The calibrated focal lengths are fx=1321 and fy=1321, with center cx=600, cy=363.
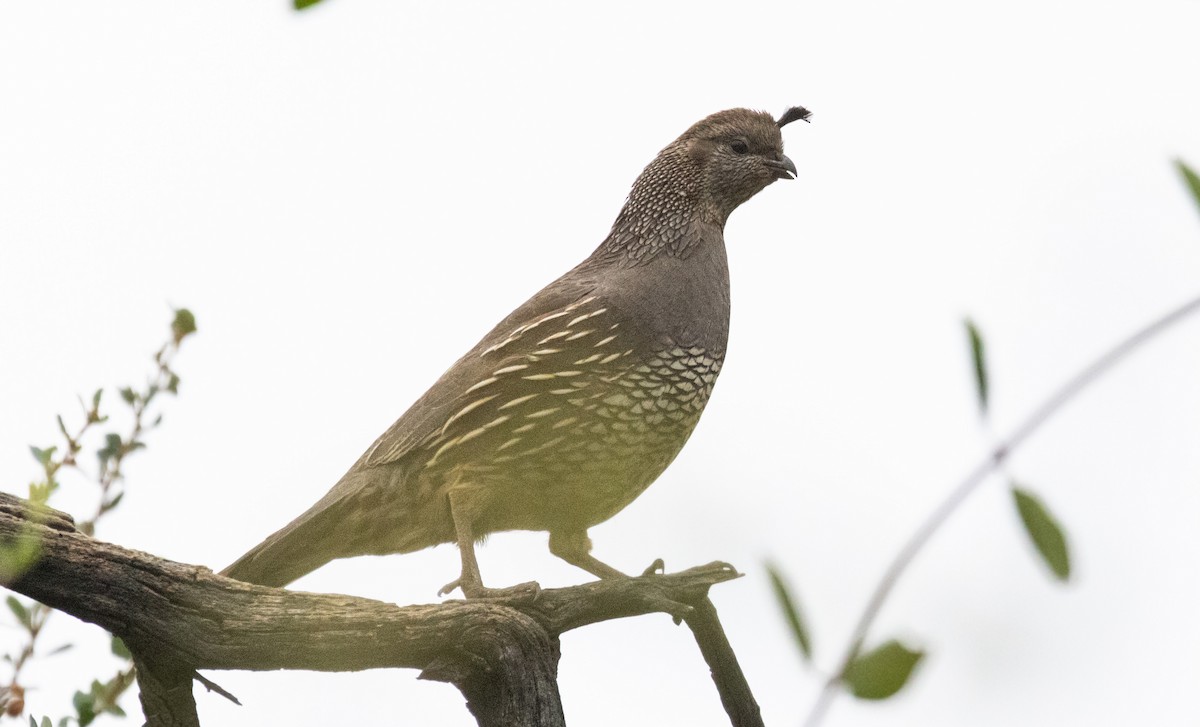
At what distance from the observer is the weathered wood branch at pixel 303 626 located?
363cm

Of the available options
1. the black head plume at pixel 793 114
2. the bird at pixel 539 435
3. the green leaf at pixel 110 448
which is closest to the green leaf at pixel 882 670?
the green leaf at pixel 110 448

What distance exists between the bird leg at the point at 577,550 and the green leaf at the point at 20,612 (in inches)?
117

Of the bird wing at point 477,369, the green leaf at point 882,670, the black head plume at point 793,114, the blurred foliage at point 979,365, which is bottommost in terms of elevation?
the green leaf at point 882,670

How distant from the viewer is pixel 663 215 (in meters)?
6.21

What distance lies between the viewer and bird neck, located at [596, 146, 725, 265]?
602 cm

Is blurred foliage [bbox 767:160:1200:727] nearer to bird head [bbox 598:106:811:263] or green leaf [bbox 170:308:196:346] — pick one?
green leaf [bbox 170:308:196:346]

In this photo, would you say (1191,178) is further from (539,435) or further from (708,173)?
(708,173)

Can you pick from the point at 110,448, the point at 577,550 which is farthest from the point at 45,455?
Answer: the point at 577,550

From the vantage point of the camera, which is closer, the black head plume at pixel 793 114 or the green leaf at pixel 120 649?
the green leaf at pixel 120 649

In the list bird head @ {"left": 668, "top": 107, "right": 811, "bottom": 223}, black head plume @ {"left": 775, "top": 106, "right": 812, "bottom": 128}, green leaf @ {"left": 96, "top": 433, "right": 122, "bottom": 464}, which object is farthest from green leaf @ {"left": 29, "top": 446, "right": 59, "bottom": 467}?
black head plume @ {"left": 775, "top": 106, "right": 812, "bottom": 128}

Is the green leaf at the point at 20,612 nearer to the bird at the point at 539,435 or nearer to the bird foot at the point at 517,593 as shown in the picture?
the bird foot at the point at 517,593

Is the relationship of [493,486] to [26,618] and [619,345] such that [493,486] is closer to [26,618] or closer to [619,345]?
[619,345]

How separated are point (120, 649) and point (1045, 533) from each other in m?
3.36

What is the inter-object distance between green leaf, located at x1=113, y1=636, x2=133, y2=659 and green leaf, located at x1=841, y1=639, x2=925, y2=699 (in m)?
3.26
